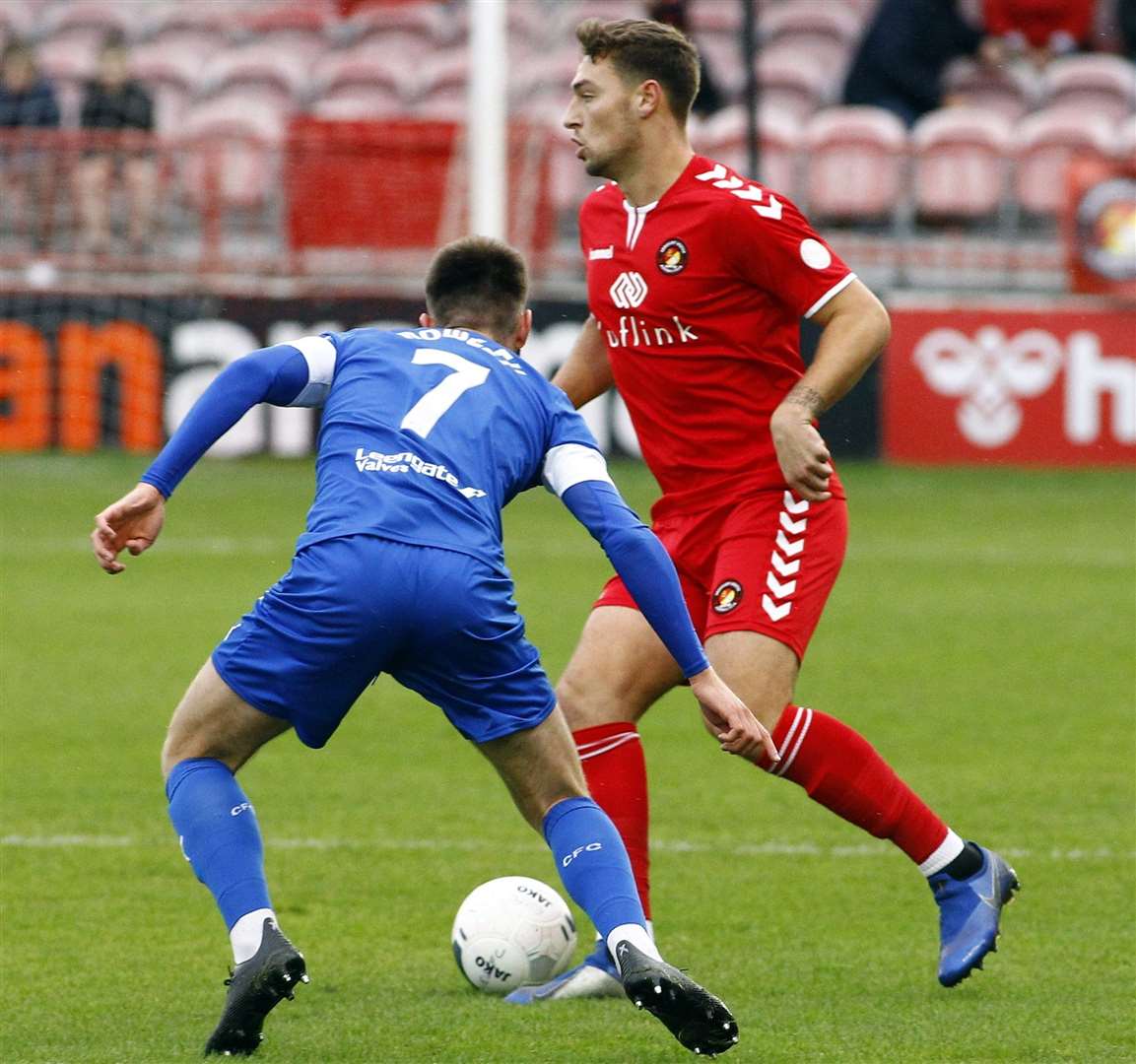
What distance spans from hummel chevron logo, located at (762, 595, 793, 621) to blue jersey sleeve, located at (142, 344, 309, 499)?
1.31 metres

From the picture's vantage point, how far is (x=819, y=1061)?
4.33 metres

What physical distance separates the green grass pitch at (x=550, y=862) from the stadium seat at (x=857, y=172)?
597 centimetres

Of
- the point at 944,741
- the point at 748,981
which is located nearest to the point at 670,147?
the point at 748,981

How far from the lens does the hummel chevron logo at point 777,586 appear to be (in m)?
5.08

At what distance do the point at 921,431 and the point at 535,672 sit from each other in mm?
12706

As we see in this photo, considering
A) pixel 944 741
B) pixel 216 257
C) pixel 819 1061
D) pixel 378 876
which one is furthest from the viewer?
pixel 216 257

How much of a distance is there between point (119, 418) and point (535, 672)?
12818mm

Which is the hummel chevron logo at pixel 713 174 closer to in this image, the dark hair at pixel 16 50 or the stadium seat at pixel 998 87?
the dark hair at pixel 16 50

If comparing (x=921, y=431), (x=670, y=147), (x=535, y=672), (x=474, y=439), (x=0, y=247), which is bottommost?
(x=921, y=431)

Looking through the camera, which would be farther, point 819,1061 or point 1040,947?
point 1040,947

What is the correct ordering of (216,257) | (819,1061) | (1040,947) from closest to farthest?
1. (819,1061)
2. (1040,947)
3. (216,257)

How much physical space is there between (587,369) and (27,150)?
13.1m

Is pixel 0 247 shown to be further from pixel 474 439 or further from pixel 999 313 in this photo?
pixel 474 439

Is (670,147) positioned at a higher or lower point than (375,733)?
higher
